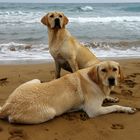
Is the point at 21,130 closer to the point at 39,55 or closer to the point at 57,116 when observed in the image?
the point at 57,116

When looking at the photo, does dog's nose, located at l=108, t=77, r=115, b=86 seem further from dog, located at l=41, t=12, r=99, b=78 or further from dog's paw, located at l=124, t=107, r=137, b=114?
dog, located at l=41, t=12, r=99, b=78

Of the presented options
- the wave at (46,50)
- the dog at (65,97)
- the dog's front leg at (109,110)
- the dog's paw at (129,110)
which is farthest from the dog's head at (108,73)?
the wave at (46,50)

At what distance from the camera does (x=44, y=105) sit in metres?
4.55

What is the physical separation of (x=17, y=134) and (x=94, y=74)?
133 centimetres

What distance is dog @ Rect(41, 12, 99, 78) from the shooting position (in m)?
6.28

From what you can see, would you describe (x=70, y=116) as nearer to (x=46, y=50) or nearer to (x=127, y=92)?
(x=127, y=92)

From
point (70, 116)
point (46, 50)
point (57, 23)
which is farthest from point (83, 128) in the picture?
point (46, 50)

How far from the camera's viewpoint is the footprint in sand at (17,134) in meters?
4.18

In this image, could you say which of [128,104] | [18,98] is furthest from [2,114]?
[128,104]

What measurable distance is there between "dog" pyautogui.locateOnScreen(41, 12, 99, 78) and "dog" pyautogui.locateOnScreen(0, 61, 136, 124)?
1.28 metres

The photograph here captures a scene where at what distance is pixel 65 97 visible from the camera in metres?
4.70

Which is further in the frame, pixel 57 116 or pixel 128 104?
pixel 128 104

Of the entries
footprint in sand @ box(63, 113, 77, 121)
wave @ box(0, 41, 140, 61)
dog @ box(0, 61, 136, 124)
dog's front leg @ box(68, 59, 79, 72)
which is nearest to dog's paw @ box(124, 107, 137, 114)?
dog @ box(0, 61, 136, 124)

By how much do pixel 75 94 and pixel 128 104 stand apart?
976 millimetres
